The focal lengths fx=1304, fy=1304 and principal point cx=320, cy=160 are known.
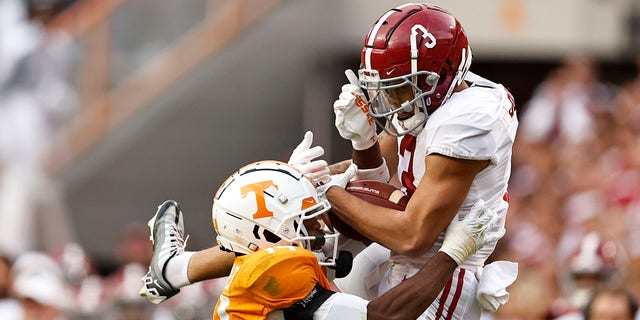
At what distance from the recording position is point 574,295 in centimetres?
742

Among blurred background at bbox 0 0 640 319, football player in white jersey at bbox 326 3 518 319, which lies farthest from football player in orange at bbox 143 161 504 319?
blurred background at bbox 0 0 640 319

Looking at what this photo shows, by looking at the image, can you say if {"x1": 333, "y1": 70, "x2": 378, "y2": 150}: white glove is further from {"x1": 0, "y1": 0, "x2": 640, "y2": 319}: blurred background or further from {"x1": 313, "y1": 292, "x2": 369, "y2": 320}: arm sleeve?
{"x1": 0, "y1": 0, "x2": 640, "y2": 319}: blurred background

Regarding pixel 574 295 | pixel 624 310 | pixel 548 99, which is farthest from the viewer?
pixel 548 99

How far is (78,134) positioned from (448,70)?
8565mm

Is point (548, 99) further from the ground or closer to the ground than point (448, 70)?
closer to the ground

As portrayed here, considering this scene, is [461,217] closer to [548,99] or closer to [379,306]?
[379,306]

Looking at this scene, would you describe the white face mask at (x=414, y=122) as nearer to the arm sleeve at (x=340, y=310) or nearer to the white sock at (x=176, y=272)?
the arm sleeve at (x=340, y=310)

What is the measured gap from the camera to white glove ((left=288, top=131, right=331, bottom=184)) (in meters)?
4.55

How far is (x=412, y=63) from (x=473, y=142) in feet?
1.13

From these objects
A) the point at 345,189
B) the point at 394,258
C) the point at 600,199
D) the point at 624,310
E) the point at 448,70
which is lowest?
the point at 600,199

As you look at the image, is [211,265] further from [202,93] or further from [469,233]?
[202,93]

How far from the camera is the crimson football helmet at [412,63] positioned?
4473 mm

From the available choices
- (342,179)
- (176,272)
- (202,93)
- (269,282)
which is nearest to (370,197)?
(342,179)

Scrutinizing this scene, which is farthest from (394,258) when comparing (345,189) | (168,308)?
(168,308)
